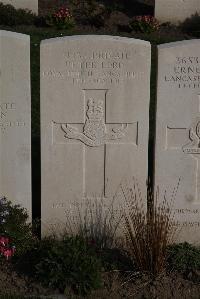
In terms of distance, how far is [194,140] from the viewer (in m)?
6.67

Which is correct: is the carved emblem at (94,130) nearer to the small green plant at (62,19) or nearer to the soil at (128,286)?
the soil at (128,286)

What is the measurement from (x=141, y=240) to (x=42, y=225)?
122 cm

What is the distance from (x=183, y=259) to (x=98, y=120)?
1.60 metres

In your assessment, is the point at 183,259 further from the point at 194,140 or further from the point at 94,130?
the point at 94,130

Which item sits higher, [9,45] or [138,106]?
[9,45]

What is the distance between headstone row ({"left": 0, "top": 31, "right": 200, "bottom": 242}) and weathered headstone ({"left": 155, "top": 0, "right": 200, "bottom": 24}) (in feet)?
41.2

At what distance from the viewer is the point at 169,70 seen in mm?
6414

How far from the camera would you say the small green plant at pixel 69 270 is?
5934 millimetres

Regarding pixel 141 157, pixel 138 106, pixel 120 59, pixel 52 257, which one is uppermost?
pixel 120 59

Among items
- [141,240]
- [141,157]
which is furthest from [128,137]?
[141,240]

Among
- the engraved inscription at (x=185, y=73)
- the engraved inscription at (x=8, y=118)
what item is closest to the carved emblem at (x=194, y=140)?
the engraved inscription at (x=185, y=73)

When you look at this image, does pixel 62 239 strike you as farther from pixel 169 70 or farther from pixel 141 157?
pixel 169 70

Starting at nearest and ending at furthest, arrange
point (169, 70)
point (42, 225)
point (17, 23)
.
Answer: point (169, 70), point (42, 225), point (17, 23)

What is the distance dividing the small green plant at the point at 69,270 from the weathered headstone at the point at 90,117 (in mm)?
845
